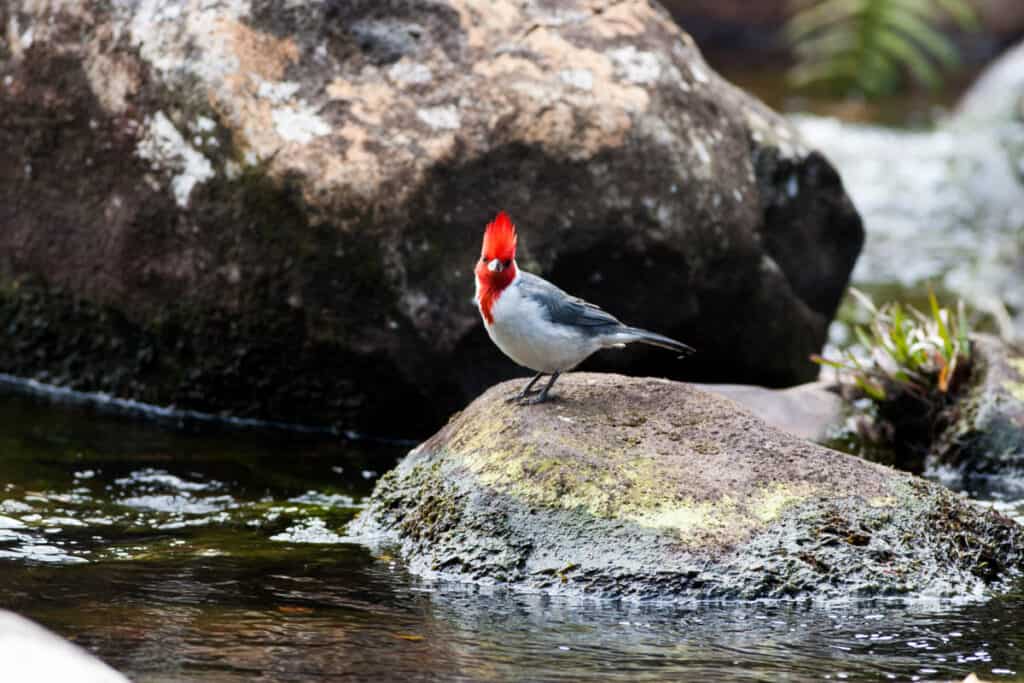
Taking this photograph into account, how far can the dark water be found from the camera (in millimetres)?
3982

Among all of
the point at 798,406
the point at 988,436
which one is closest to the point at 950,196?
the point at 798,406

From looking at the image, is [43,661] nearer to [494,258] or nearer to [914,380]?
[494,258]

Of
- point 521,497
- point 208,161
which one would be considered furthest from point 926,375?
point 208,161

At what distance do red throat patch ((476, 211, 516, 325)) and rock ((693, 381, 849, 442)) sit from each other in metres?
1.95

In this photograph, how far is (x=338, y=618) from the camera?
4.41m

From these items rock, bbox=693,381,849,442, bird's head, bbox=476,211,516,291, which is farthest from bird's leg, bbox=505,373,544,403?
rock, bbox=693,381,849,442

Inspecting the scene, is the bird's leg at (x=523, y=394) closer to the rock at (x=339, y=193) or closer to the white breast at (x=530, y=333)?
the white breast at (x=530, y=333)

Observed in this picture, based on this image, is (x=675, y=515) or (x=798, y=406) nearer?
(x=675, y=515)

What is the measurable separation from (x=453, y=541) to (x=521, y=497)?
0.30m

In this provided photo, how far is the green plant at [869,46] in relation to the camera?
1714 centimetres

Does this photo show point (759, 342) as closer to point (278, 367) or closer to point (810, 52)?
point (278, 367)

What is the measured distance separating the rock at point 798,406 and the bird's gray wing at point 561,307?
163 cm

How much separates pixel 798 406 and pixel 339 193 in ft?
8.14

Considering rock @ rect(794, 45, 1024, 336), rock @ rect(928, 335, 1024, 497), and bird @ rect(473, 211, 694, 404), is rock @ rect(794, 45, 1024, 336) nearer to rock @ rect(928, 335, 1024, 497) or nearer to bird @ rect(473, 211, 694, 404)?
rock @ rect(928, 335, 1024, 497)
